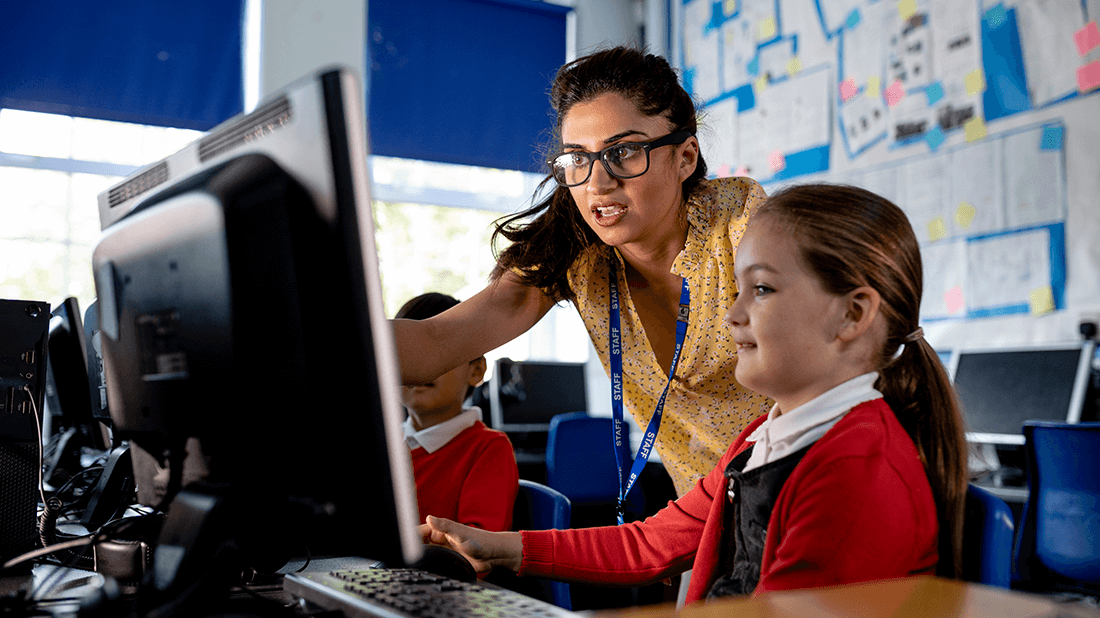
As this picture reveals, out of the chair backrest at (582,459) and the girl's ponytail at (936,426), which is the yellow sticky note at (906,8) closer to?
the chair backrest at (582,459)

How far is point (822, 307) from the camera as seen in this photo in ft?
3.31

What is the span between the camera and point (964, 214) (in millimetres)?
3611

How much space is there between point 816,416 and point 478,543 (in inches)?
16.9

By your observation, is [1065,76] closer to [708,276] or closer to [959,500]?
[708,276]

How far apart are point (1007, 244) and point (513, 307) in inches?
109

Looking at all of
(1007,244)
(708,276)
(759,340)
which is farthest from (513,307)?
(1007,244)

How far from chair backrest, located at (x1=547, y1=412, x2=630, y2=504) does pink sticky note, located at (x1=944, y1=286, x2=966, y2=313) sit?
1606mm

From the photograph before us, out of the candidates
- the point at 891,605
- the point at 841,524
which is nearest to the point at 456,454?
the point at 841,524

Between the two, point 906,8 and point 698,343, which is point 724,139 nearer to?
point 906,8

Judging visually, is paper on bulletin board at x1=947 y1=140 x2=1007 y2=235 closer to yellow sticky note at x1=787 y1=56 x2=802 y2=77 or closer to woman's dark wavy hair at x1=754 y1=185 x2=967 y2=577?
yellow sticky note at x1=787 y1=56 x2=802 y2=77

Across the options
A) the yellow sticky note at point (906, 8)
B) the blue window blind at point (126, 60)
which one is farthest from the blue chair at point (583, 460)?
the blue window blind at point (126, 60)

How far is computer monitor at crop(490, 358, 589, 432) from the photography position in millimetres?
4285

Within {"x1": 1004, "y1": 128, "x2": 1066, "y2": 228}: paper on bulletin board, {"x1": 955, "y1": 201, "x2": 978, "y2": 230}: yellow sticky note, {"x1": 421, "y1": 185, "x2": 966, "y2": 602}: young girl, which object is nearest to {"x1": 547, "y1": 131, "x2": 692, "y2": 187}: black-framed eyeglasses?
{"x1": 421, "y1": 185, "x2": 966, "y2": 602}: young girl

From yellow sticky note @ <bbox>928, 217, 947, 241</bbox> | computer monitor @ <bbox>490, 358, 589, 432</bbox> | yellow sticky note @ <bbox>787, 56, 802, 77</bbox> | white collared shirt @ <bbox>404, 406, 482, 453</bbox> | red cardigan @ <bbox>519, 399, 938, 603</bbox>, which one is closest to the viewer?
red cardigan @ <bbox>519, 399, 938, 603</bbox>
